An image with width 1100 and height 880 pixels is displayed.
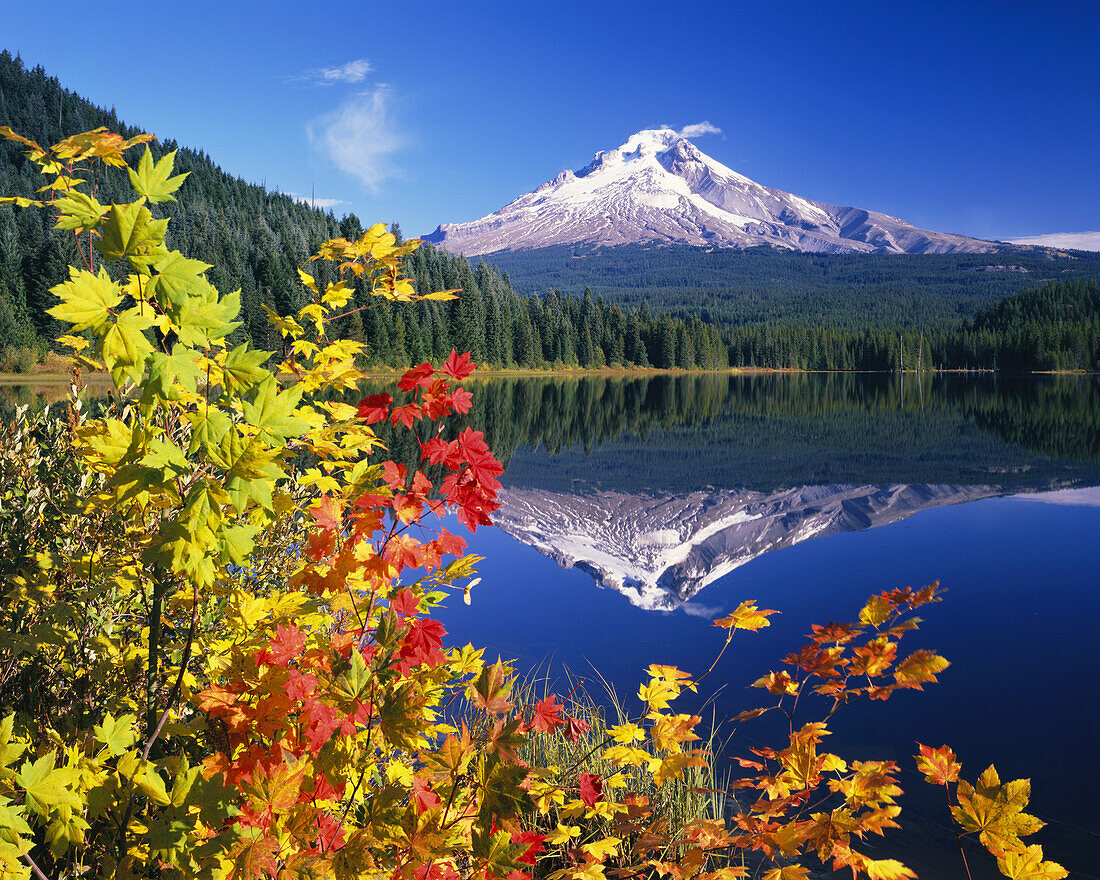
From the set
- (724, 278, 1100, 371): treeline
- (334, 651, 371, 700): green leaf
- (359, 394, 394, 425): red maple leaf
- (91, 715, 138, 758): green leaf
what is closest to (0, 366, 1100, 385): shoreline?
(724, 278, 1100, 371): treeline

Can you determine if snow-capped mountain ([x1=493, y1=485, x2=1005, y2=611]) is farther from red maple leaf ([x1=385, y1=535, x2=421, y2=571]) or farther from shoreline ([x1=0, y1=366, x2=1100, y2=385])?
shoreline ([x1=0, y1=366, x2=1100, y2=385])

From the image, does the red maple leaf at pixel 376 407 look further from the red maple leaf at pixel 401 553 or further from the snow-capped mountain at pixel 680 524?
the snow-capped mountain at pixel 680 524

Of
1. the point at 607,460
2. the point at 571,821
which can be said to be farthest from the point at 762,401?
the point at 571,821

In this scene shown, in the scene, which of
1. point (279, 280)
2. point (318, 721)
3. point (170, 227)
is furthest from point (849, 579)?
point (170, 227)

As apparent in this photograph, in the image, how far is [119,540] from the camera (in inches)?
127

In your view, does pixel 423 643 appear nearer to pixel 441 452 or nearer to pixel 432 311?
pixel 441 452

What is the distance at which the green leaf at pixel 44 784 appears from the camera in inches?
57.6

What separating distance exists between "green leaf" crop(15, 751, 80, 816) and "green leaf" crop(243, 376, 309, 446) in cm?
81

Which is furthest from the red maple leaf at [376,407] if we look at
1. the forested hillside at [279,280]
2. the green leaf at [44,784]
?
the forested hillside at [279,280]

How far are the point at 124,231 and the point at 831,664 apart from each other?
2.81 metres

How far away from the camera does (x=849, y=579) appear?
9.10m

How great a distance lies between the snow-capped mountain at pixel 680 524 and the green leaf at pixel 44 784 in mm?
7110

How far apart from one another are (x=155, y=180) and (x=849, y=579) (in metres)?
9.24

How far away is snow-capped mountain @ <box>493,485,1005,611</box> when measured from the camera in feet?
30.9
